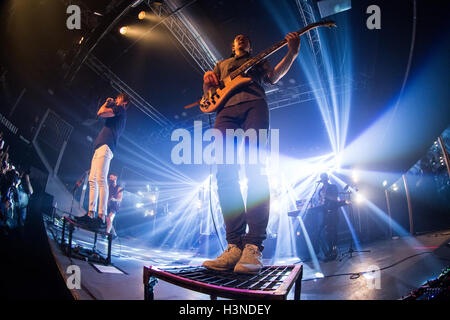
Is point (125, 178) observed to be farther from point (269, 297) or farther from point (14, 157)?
point (269, 297)

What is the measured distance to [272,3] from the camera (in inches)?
209

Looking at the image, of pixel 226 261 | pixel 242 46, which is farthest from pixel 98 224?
pixel 242 46

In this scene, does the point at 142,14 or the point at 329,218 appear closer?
the point at 142,14

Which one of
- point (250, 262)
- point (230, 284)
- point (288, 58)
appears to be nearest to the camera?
point (230, 284)

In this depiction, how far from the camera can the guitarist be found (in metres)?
1.44

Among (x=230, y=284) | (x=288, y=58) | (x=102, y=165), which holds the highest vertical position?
(x=288, y=58)

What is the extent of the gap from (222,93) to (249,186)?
3.36 feet

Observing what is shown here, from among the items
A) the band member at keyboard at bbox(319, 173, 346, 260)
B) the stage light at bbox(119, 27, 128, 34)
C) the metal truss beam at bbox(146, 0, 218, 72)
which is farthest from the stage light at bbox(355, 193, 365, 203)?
the stage light at bbox(119, 27, 128, 34)

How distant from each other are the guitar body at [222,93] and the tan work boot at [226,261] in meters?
1.40

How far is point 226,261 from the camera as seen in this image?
1430 millimetres

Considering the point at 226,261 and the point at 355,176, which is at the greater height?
the point at 355,176

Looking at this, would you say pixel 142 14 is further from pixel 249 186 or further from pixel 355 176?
pixel 355 176

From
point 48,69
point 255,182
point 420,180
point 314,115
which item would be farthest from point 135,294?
point 314,115

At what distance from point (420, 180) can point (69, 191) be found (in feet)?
31.9
